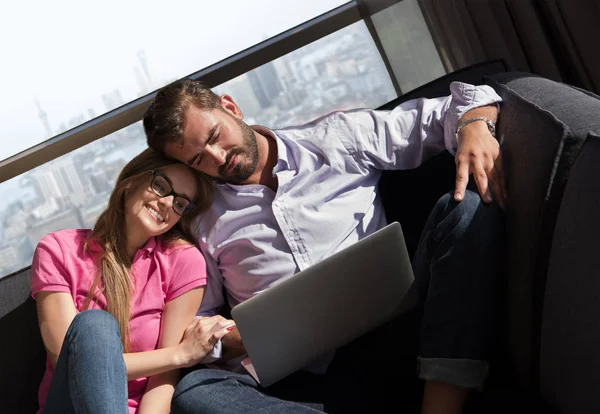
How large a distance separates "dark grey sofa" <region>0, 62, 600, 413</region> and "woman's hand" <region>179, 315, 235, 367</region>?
51cm

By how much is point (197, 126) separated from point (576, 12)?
120 centimetres

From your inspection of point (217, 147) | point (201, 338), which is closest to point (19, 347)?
point (201, 338)

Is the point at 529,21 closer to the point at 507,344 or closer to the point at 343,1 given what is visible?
the point at 343,1

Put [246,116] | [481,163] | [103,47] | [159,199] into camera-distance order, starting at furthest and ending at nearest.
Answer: [246,116]
[103,47]
[159,199]
[481,163]

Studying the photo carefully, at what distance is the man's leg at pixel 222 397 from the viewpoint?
1.41 meters

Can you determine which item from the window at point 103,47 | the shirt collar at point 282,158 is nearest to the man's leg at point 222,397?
the shirt collar at point 282,158

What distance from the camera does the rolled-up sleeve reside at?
181 centimetres

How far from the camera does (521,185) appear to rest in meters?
1.40

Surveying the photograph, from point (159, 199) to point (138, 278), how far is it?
0.73 feet

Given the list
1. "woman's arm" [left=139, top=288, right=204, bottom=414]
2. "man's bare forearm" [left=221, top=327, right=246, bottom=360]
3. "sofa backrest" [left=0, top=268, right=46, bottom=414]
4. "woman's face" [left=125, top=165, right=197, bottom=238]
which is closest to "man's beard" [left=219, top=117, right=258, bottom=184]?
"woman's face" [left=125, top=165, right=197, bottom=238]

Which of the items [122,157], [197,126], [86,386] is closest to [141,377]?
[86,386]

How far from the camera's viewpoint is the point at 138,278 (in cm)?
179

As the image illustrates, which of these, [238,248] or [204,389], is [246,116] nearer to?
[238,248]

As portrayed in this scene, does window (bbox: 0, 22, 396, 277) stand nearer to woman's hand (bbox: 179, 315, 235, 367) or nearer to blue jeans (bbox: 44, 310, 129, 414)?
woman's hand (bbox: 179, 315, 235, 367)
